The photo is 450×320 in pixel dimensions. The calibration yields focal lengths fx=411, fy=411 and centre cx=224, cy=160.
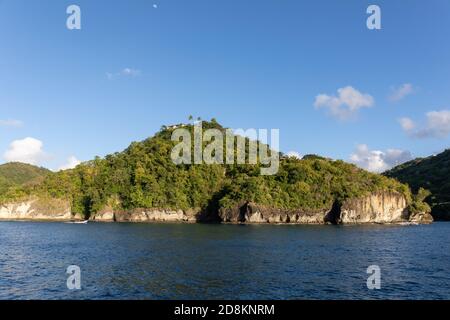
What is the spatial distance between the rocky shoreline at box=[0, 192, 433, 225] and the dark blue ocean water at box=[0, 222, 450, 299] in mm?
58862

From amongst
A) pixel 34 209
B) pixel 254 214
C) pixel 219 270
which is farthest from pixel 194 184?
pixel 219 270

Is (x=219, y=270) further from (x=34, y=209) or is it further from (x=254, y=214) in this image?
(x=34, y=209)

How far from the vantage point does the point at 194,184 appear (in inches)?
5143

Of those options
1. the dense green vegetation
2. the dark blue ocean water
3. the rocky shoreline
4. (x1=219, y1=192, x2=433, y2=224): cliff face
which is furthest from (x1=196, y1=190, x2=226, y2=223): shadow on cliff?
the dark blue ocean water

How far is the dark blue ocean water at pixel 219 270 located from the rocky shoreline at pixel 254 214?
5886 centimetres

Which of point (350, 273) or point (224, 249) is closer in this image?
point (350, 273)

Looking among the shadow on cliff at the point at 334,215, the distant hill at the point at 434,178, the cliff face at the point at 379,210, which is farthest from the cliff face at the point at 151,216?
the distant hill at the point at 434,178

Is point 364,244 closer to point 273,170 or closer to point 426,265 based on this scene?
point 426,265

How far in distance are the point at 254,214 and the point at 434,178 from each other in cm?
9514

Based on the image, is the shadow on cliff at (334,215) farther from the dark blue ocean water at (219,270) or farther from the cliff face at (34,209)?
the cliff face at (34,209)

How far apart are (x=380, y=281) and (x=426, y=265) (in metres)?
11.9
